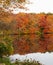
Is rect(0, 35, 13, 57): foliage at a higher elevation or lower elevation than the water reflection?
higher

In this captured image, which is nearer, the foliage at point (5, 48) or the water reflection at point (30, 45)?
the foliage at point (5, 48)

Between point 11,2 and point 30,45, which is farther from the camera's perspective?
point 30,45

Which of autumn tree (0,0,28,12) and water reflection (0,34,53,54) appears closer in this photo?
autumn tree (0,0,28,12)

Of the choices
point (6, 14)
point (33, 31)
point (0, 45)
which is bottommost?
point (33, 31)

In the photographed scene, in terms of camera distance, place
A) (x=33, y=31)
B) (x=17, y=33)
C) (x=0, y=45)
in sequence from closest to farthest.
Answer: (x=0, y=45), (x=17, y=33), (x=33, y=31)

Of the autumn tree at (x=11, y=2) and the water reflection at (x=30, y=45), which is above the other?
the autumn tree at (x=11, y=2)

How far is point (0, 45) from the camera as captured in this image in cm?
2347

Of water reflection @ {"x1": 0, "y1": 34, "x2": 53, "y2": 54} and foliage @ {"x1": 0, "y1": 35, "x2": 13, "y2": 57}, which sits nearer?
foliage @ {"x1": 0, "y1": 35, "x2": 13, "y2": 57}

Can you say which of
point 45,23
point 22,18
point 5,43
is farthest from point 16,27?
point 5,43

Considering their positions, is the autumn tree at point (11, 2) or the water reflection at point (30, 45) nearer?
the autumn tree at point (11, 2)

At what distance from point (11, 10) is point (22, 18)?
60160mm

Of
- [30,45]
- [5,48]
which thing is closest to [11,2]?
[5,48]

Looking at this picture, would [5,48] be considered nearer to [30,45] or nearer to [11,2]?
[11,2]

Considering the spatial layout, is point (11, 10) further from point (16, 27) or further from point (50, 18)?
point (50, 18)
